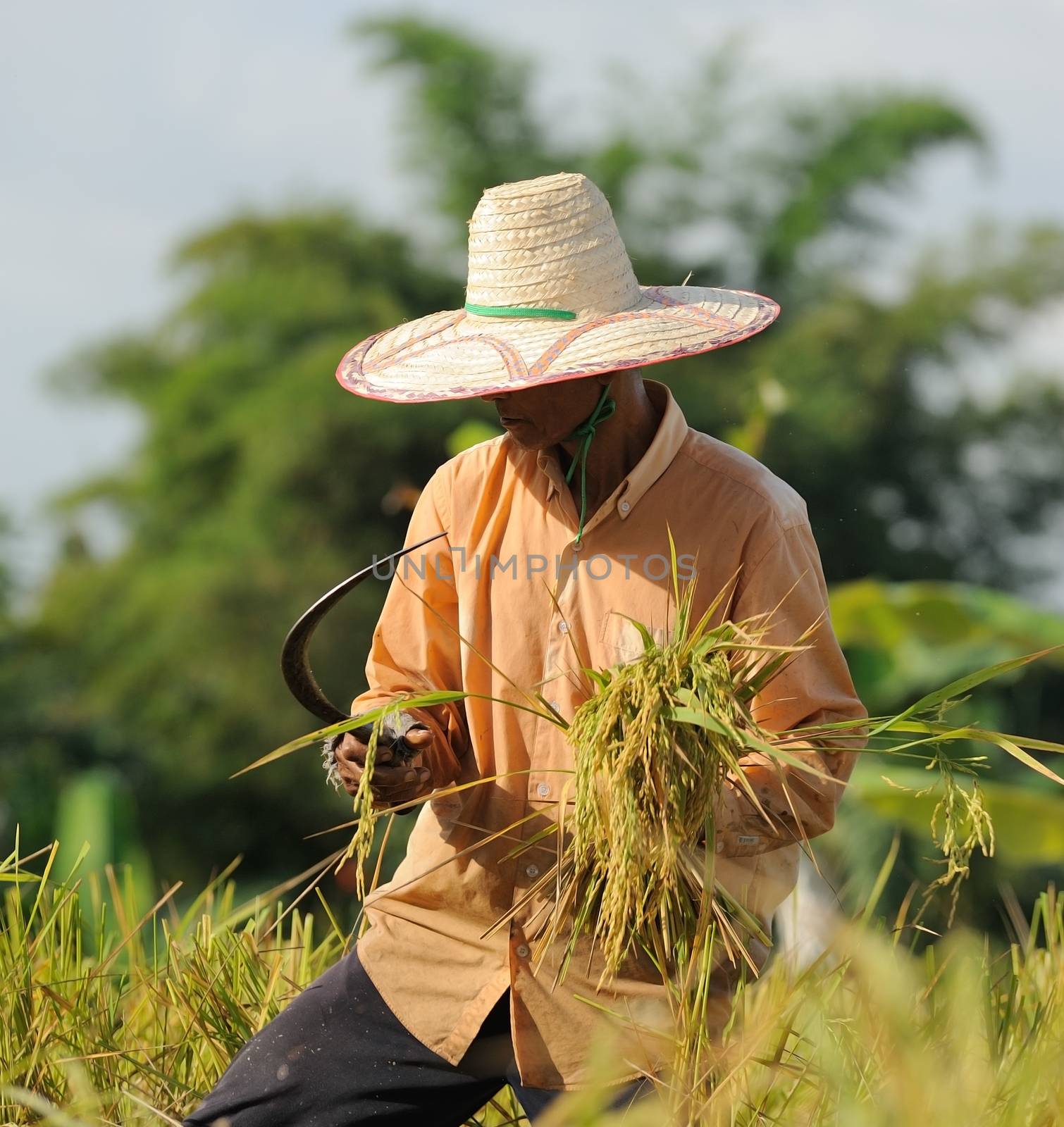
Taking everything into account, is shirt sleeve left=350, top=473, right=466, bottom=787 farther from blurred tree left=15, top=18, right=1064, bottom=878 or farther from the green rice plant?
blurred tree left=15, top=18, right=1064, bottom=878

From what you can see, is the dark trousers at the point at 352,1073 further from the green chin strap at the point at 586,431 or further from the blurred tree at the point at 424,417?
the blurred tree at the point at 424,417

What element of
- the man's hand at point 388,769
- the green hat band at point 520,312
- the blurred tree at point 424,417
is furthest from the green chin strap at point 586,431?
the blurred tree at point 424,417

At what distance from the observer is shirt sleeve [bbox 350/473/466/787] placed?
2.32 metres

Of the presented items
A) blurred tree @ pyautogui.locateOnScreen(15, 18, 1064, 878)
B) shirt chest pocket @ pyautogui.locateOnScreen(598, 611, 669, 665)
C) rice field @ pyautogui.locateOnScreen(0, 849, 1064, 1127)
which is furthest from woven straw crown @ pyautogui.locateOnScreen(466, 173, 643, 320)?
blurred tree @ pyautogui.locateOnScreen(15, 18, 1064, 878)

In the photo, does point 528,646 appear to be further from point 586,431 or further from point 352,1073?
point 352,1073

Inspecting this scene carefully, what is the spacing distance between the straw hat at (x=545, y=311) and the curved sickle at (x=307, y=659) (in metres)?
0.26

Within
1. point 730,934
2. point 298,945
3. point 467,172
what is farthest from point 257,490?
point 730,934

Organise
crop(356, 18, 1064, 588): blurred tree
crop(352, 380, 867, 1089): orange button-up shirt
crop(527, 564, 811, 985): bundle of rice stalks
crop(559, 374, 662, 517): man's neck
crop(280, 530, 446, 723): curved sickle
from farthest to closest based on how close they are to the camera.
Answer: crop(356, 18, 1064, 588): blurred tree
crop(559, 374, 662, 517): man's neck
crop(352, 380, 867, 1089): orange button-up shirt
crop(280, 530, 446, 723): curved sickle
crop(527, 564, 811, 985): bundle of rice stalks

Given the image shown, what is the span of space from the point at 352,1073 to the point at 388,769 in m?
0.43

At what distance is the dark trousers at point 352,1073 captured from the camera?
212 centimetres

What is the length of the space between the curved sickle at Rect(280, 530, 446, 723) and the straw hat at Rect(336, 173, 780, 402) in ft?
0.86

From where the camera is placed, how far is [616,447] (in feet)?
7.34

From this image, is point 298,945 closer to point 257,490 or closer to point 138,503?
point 257,490

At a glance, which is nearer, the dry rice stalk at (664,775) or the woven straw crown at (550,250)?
the dry rice stalk at (664,775)
